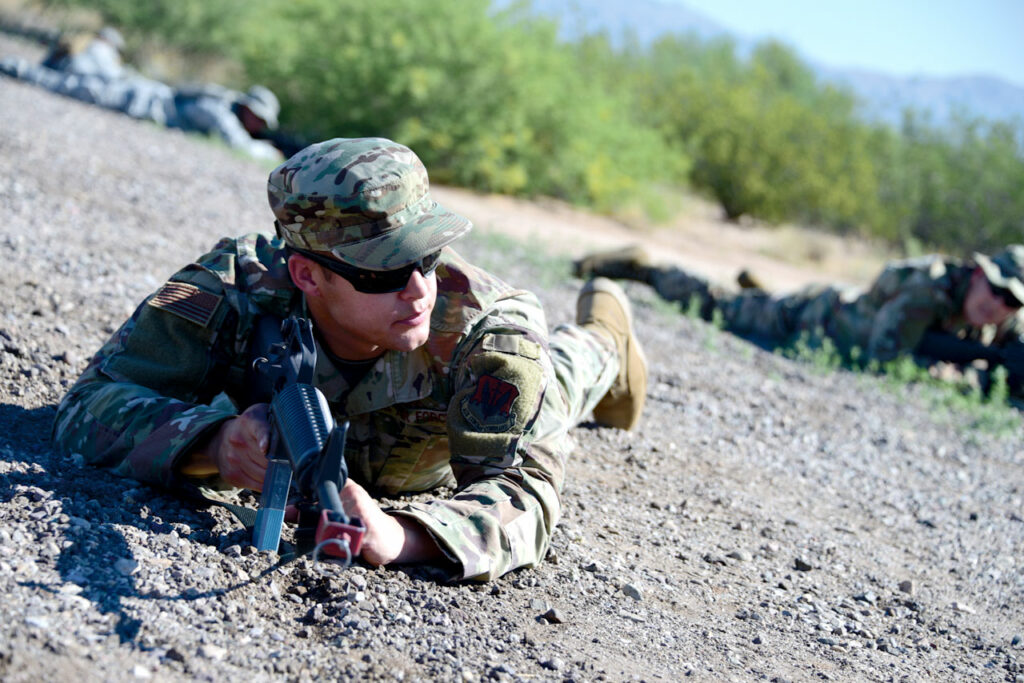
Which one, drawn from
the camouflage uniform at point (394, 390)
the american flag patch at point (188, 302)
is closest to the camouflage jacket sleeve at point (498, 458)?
the camouflage uniform at point (394, 390)

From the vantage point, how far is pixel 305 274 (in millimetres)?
2502

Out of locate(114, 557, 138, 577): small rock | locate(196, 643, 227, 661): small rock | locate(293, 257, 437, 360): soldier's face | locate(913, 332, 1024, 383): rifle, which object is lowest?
locate(196, 643, 227, 661): small rock

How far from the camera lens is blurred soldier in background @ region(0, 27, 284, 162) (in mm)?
12195

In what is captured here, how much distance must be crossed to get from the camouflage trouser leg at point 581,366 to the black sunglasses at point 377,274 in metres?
0.86

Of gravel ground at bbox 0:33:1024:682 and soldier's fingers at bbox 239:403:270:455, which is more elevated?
soldier's fingers at bbox 239:403:270:455

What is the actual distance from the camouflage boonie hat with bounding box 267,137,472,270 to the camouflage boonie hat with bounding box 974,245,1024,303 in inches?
213

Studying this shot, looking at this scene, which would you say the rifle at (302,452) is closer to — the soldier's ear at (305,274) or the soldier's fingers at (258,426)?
the soldier's fingers at (258,426)

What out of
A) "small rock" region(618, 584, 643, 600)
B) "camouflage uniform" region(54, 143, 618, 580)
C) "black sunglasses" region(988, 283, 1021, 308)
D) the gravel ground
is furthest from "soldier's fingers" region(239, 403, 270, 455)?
"black sunglasses" region(988, 283, 1021, 308)

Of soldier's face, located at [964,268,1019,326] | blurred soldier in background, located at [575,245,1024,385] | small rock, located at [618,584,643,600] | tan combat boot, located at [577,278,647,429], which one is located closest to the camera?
small rock, located at [618,584,643,600]

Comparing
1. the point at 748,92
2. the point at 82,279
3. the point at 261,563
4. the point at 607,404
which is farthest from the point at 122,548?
the point at 748,92

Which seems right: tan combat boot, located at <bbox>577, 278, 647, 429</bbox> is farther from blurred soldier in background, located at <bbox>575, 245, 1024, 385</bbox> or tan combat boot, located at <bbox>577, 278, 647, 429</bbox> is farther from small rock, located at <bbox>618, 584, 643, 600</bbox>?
blurred soldier in background, located at <bbox>575, 245, 1024, 385</bbox>

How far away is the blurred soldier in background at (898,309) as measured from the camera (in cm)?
692

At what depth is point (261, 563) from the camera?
2.34 metres

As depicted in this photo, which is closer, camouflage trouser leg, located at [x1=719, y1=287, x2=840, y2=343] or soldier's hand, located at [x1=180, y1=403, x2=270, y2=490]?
Answer: soldier's hand, located at [x1=180, y1=403, x2=270, y2=490]
